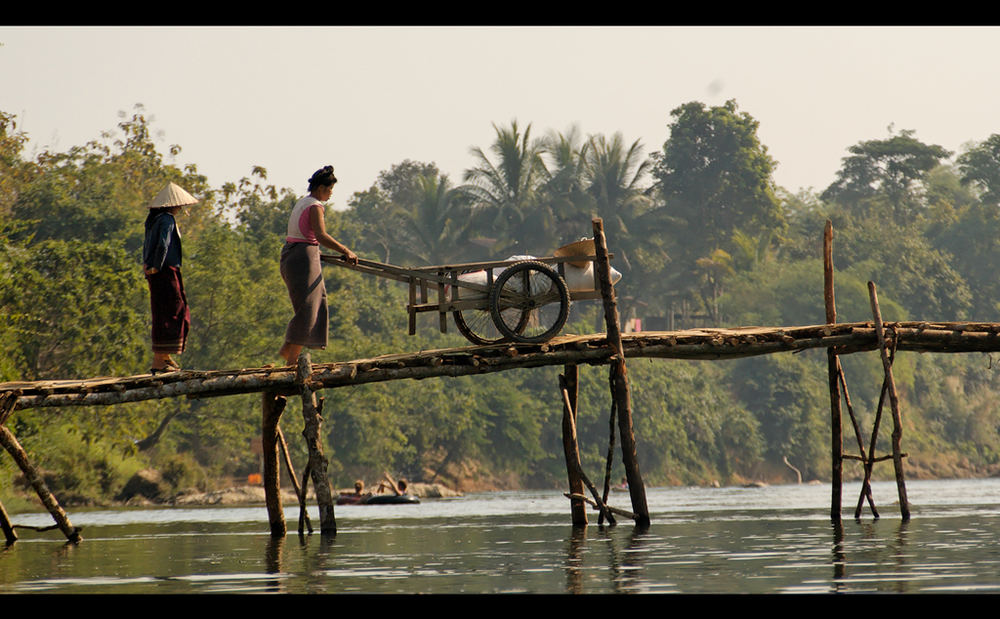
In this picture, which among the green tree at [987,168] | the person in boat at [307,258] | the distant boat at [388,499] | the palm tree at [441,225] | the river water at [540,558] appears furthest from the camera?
the green tree at [987,168]

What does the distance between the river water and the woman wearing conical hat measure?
2.10 meters

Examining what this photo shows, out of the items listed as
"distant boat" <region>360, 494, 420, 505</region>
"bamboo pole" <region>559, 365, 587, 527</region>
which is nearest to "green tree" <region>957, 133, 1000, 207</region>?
"distant boat" <region>360, 494, 420, 505</region>

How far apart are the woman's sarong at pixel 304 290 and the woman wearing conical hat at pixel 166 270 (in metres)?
0.99

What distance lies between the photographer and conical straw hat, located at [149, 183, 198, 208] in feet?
42.8

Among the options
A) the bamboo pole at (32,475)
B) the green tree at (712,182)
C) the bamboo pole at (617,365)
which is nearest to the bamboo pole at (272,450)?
the bamboo pole at (32,475)

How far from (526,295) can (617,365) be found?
4.47ft

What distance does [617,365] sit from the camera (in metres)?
14.7

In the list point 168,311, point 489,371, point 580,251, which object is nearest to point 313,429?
point 489,371

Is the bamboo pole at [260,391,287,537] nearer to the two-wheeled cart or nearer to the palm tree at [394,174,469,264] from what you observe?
the two-wheeled cart

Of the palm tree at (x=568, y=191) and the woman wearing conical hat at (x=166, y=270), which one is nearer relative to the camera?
the woman wearing conical hat at (x=166, y=270)

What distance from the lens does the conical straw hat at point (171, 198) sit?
13031mm

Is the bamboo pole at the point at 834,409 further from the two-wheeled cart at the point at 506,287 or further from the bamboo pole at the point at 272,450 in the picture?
the bamboo pole at the point at 272,450

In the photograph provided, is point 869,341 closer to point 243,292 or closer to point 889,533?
point 889,533

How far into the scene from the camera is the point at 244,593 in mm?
9297
